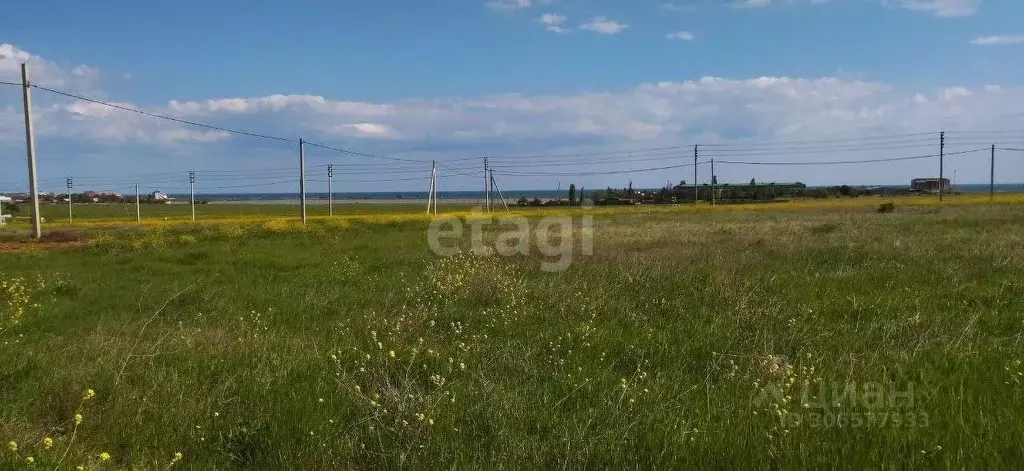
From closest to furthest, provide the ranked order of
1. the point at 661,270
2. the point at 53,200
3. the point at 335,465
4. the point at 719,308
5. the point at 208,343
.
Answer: the point at 335,465
the point at 208,343
the point at 719,308
the point at 661,270
the point at 53,200

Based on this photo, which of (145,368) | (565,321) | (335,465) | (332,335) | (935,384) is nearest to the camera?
(335,465)

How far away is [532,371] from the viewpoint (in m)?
4.89

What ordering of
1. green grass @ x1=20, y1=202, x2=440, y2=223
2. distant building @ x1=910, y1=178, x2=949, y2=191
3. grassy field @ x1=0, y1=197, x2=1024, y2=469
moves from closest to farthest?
grassy field @ x1=0, y1=197, x2=1024, y2=469
green grass @ x1=20, y1=202, x2=440, y2=223
distant building @ x1=910, y1=178, x2=949, y2=191

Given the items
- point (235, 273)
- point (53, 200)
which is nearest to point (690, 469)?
point (235, 273)

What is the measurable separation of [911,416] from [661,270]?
241 inches

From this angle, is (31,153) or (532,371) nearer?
(532,371)

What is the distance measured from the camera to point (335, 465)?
334 cm

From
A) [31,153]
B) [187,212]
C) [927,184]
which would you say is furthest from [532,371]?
[927,184]

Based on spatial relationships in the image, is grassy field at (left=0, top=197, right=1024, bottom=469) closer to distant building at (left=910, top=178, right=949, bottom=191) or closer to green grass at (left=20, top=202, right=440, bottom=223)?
green grass at (left=20, top=202, right=440, bottom=223)

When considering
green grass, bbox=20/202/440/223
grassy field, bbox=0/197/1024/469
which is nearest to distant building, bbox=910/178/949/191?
green grass, bbox=20/202/440/223

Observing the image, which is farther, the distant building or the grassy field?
the distant building

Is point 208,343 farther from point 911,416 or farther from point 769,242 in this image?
point 769,242

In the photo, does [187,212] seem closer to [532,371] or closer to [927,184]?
[532,371]

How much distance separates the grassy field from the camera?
340 centimetres
